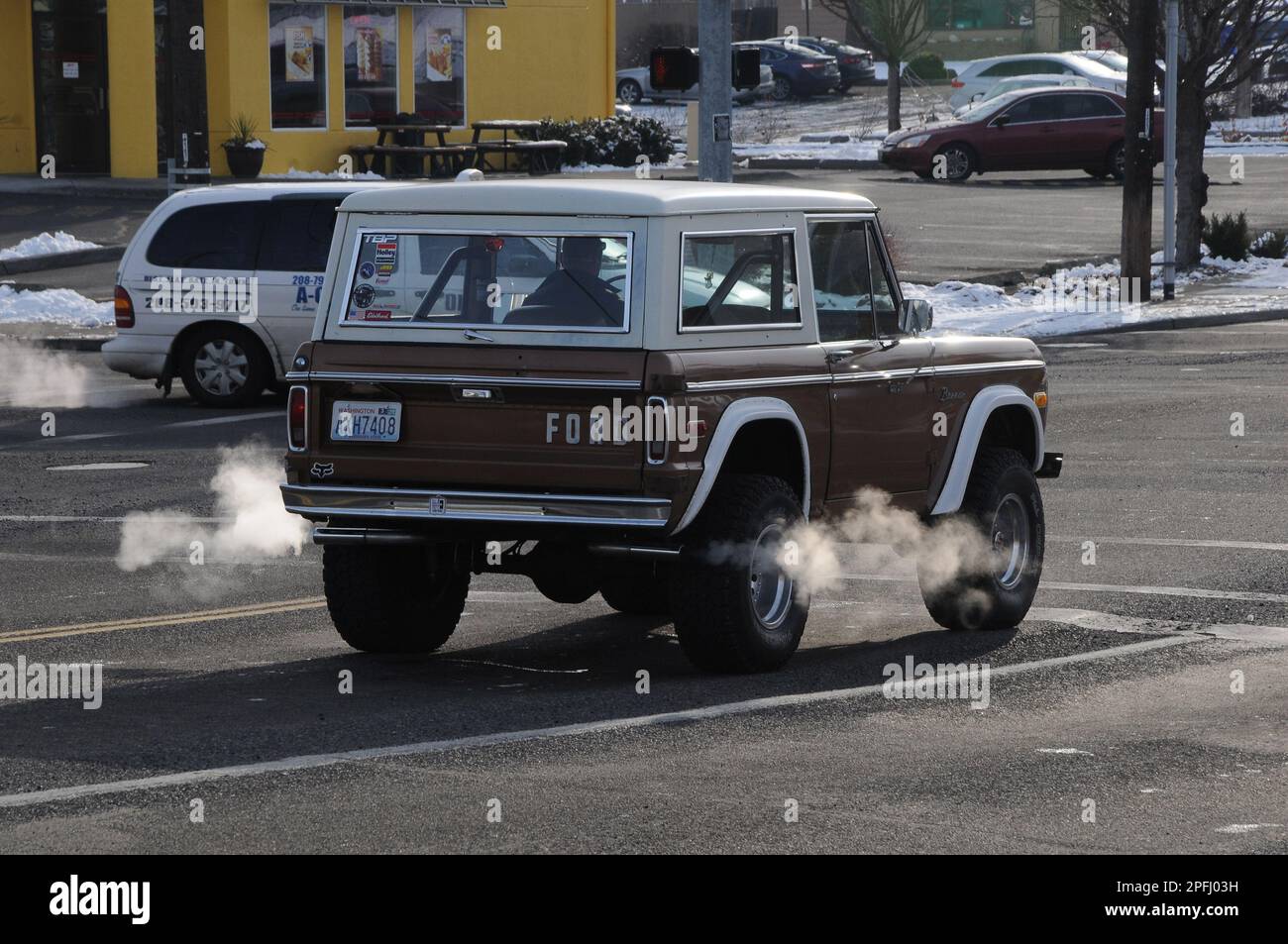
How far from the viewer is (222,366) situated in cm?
1886

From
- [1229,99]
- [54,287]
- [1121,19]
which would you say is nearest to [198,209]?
[54,287]

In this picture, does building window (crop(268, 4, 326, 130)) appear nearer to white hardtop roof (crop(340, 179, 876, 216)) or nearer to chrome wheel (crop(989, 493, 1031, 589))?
chrome wheel (crop(989, 493, 1031, 589))

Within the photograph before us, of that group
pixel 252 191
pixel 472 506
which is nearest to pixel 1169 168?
pixel 252 191

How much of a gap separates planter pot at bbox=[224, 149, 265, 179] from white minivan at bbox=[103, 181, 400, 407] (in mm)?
18847

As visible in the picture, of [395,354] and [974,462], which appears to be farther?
[974,462]

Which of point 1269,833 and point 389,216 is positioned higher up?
point 389,216

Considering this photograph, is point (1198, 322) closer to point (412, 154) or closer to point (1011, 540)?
point (1011, 540)

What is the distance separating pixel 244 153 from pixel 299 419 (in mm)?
29273

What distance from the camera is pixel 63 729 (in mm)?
8180

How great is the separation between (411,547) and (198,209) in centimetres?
1024

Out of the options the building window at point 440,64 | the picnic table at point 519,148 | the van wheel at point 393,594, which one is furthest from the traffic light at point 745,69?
the building window at point 440,64

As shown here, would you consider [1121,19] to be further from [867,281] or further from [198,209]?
[867,281]

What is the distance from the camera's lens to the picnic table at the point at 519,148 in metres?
41.3
